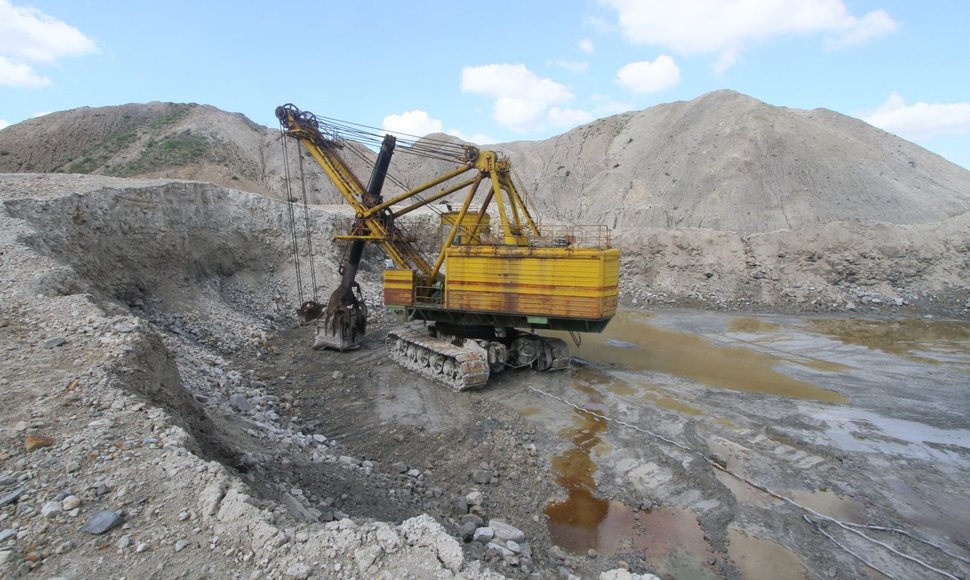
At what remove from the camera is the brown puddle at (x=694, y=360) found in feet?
34.3

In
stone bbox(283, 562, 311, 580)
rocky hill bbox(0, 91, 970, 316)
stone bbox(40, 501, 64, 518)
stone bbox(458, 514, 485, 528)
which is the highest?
rocky hill bbox(0, 91, 970, 316)

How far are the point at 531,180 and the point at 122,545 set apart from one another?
131 ft

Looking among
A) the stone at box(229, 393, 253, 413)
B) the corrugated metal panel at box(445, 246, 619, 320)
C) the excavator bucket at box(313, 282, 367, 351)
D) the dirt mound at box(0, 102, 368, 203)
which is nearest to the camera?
the stone at box(229, 393, 253, 413)

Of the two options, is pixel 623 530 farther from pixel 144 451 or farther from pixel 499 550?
pixel 144 451

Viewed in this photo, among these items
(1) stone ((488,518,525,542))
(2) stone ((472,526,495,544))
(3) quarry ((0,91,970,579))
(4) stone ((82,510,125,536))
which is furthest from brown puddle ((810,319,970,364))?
(4) stone ((82,510,125,536))

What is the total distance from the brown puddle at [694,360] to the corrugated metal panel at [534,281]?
303cm

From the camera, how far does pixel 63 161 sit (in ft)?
99.9

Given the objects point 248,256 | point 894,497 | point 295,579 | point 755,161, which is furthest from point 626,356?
point 755,161

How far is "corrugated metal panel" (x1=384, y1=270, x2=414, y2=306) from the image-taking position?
37.3 feet

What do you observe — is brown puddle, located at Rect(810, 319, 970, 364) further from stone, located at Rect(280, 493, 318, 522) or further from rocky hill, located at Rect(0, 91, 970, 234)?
stone, located at Rect(280, 493, 318, 522)

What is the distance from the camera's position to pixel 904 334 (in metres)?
15.3

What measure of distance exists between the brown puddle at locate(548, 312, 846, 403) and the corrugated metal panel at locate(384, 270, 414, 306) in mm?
4598

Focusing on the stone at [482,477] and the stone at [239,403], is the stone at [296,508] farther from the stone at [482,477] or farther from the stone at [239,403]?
the stone at [239,403]

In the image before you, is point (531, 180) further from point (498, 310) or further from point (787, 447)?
point (787, 447)
